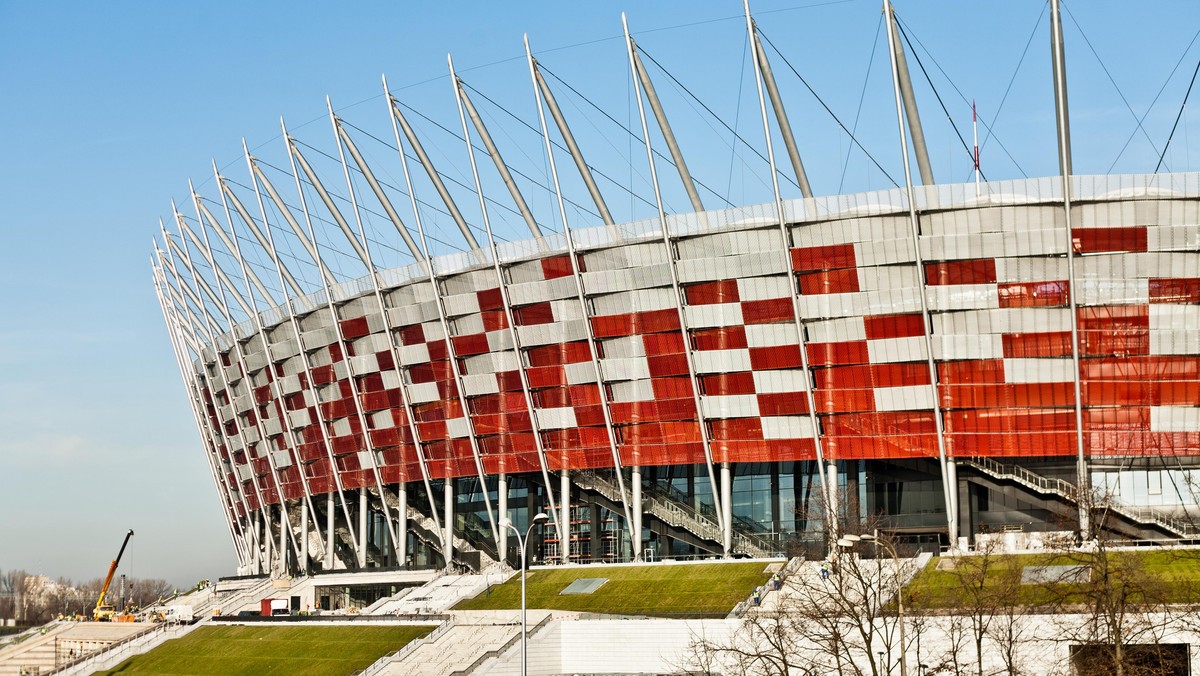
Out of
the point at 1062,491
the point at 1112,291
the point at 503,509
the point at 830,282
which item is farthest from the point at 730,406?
the point at 1112,291

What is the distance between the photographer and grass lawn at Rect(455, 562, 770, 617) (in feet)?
226

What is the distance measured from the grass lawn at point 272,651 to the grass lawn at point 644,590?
7252mm

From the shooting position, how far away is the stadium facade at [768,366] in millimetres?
71250

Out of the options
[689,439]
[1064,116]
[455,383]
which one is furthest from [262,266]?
[1064,116]

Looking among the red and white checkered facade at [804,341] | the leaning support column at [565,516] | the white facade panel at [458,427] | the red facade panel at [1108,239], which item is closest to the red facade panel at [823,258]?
the red and white checkered facade at [804,341]

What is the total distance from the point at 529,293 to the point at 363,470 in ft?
66.6

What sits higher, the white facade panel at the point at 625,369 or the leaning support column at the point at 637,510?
the white facade panel at the point at 625,369

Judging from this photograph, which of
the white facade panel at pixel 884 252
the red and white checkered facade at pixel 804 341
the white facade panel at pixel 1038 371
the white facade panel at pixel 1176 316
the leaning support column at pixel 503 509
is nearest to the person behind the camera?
the white facade panel at pixel 1176 316

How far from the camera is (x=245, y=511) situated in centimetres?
11194

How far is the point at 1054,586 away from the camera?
53.3 metres

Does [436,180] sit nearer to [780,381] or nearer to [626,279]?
[626,279]

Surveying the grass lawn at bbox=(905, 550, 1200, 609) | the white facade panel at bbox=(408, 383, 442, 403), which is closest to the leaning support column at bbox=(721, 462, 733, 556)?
the grass lawn at bbox=(905, 550, 1200, 609)

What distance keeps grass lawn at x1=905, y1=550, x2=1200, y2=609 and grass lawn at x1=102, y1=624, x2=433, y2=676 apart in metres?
24.5

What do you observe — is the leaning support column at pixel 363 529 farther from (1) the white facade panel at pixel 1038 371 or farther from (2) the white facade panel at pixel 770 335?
(1) the white facade panel at pixel 1038 371
